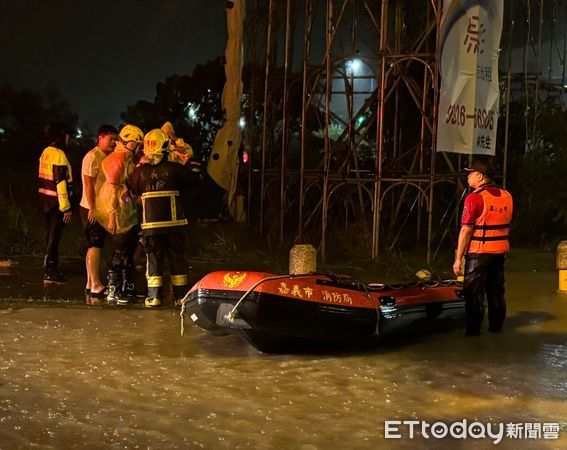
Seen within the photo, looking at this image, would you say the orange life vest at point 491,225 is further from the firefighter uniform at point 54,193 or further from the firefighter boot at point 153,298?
the firefighter uniform at point 54,193

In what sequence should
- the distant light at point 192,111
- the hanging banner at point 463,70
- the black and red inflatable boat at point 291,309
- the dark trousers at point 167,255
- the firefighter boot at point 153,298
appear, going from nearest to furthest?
the black and red inflatable boat at point 291,309 → the dark trousers at point 167,255 → the firefighter boot at point 153,298 → the hanging banner at point 463,70 → the distant light at point 192,111

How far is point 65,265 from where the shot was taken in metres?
10.9

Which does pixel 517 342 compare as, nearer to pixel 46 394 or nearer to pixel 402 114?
pixel 46 394

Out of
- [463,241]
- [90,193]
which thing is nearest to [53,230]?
[90,193]

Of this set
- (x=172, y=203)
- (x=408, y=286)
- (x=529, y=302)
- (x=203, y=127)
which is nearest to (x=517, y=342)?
(x=408, y=286)

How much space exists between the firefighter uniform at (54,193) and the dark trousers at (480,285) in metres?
4.59

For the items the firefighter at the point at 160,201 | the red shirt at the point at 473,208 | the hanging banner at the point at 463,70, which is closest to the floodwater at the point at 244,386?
the firefighter at the point at 160,201

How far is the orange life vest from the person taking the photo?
6.89 m

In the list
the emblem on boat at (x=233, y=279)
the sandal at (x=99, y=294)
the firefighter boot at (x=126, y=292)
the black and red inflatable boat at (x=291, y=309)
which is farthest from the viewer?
the sandal at (x=99, y=294)

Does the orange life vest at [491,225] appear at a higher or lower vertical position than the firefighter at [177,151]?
lower

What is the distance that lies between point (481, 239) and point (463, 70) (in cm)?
414

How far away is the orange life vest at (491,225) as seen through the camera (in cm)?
689

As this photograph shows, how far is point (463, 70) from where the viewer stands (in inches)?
410

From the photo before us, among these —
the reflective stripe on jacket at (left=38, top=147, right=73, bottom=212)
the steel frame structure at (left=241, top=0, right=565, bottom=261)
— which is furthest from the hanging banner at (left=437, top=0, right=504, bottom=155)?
the reflective stripe on jacket at (left=38, top=147, right=73, bottom=212)
